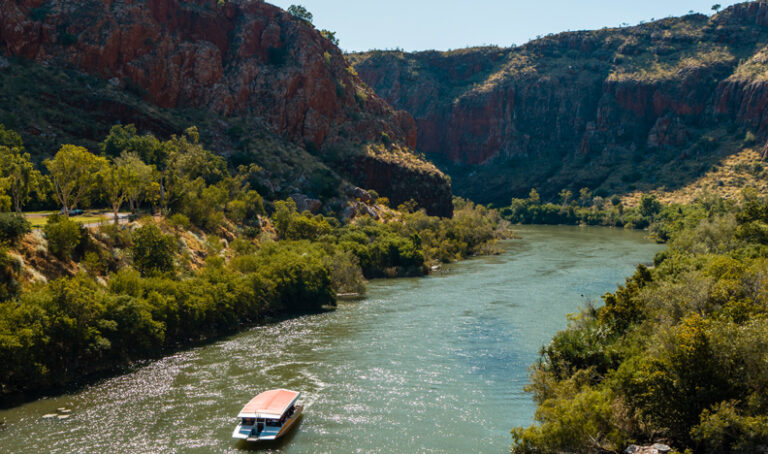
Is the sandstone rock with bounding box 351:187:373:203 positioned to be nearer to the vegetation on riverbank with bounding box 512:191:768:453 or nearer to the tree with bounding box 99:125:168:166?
the tree with bounding box 99:125:168:166

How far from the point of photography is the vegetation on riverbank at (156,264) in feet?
130

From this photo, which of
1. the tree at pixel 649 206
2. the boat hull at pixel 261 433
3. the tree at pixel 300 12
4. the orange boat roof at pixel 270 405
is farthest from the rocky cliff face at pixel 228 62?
the boat hull at pixel 261 433

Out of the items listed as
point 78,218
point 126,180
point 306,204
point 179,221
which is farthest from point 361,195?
point 78,218

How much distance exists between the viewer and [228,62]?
12438cm

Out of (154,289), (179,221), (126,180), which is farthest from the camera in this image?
(179,221)

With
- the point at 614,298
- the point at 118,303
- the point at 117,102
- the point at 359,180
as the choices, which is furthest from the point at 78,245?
the point at 359,180

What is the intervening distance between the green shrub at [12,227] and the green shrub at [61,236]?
227 cm

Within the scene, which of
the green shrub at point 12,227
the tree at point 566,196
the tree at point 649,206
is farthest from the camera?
the tree at point 566,196

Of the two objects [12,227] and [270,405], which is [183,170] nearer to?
[12,227]

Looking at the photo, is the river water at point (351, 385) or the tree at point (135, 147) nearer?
the river water at point (351, 385)

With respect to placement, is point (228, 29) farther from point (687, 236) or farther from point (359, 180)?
point (687, 236)

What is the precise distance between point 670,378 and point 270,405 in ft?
68.6

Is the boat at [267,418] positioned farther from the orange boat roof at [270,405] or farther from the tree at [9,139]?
the tree at [9,139]

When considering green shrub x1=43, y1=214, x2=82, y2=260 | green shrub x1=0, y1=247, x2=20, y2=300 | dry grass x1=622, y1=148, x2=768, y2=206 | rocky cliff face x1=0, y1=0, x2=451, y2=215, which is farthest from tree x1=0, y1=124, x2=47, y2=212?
dry grass x1=622, y1=148, x2=768, y2=206
